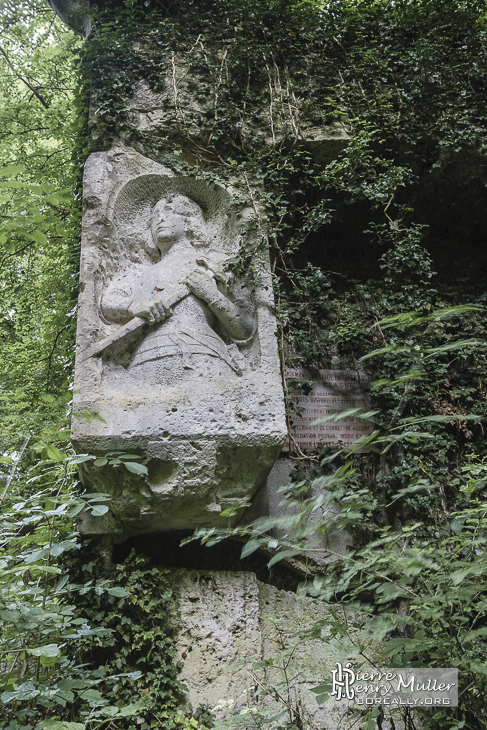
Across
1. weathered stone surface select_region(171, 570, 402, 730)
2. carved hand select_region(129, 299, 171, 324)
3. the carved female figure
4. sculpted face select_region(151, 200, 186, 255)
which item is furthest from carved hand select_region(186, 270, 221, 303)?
weathered stone surface select_region(171, 570, 402, 730)

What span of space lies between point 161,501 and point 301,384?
145cm

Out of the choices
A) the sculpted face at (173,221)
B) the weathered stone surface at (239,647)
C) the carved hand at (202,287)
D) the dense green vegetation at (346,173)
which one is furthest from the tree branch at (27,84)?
the weathered stone surface at (239,647)

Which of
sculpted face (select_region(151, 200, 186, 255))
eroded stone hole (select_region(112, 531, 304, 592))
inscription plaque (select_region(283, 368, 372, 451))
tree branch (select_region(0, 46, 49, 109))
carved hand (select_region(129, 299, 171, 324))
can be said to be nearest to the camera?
eroded stone hole (select_region(112, 531, 304, 592))

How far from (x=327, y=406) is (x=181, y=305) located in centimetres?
133

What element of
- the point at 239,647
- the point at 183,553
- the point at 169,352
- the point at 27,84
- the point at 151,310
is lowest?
the point at 239,647

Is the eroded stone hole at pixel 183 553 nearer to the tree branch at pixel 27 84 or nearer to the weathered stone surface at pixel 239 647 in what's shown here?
the weathered stone surface at pixel 239 647

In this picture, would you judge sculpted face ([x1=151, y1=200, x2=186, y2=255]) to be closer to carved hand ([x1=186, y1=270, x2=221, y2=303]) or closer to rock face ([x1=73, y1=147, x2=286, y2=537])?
rock face ([x1=73, y1=147, x2=286, y2=537])

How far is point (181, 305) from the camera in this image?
11.7 feet

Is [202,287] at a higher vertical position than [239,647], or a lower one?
higher

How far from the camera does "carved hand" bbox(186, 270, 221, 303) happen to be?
11.8 feet

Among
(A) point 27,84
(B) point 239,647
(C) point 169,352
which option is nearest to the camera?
(B) point 239,647

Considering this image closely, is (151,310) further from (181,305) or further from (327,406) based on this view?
(327,406)

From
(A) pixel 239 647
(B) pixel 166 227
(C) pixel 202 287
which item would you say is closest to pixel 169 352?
(C) pixel 202 287

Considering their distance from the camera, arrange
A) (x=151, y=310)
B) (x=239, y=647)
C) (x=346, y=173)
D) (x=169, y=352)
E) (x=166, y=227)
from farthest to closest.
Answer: (x=346, y=173), (x=166, y=227), (x=151, y=310), (x=169, y=352), (x=239, y=647)
